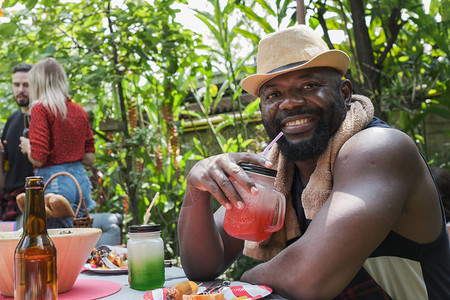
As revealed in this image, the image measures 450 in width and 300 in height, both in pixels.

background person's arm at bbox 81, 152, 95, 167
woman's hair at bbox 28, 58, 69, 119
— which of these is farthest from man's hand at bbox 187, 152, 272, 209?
background person's arm at bbox 81, 152, 95, 167

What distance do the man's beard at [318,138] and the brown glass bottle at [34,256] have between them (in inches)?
31.0

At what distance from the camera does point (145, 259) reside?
3.68 feet

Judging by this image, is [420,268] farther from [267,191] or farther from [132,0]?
[132,0]

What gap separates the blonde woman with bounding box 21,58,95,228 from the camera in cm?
277

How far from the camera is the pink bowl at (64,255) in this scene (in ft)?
3.14

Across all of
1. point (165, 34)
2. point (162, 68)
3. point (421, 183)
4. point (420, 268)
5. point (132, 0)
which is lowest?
point (420, 268)

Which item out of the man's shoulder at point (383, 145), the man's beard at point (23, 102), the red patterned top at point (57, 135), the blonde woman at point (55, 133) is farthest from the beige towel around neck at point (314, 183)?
the man's beard at point (23, 102)

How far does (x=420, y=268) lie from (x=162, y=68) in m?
3.13

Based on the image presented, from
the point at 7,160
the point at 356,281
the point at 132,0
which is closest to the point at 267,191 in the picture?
the point at 356,281

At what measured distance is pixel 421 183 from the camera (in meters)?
1.20

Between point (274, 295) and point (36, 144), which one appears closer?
point (274, 295)

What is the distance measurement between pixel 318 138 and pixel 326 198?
7.4 inches

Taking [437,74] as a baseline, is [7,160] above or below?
below

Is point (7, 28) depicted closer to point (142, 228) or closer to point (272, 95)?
point (272, 95)
